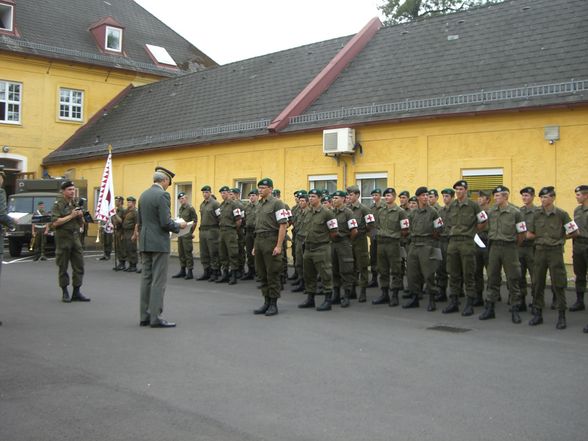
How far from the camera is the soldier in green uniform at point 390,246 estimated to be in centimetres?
1193

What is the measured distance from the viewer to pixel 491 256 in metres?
10.6

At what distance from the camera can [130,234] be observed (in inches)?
728

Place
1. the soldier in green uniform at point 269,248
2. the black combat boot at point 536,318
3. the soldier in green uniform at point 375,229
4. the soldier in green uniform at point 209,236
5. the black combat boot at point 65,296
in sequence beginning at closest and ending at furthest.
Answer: the black combat boot at point 536,318
the soldier in green uniform at point 269,248
the black combat boot at point 65,296
the soldier in green uniform at point 375,229
the soldier in green uniform at point 209,236

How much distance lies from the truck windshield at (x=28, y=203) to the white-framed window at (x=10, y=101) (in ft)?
29.2

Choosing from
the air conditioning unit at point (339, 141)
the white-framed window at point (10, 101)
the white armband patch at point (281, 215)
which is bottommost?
the white armband patch at point (281, 215)

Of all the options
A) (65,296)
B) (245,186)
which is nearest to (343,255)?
(65,296)

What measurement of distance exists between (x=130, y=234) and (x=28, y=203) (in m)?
8.03

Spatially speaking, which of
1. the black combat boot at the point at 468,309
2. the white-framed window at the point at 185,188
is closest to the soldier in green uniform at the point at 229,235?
the black combat boot at the point at 468,309

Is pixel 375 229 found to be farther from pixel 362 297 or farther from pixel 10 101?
pixel 10 101

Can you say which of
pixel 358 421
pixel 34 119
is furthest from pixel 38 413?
pixel 34 119

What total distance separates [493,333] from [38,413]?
629 centimetres

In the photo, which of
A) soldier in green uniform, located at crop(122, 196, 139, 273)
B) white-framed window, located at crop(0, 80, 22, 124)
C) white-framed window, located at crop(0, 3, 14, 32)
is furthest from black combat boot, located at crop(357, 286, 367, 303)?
white-framed window, located at crop(0, 3, 14, 32)

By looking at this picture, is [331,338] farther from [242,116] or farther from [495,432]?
[242,116]

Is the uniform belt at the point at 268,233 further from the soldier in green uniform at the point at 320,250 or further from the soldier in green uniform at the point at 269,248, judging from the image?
the soldier in green uniform at the point at 320,250
